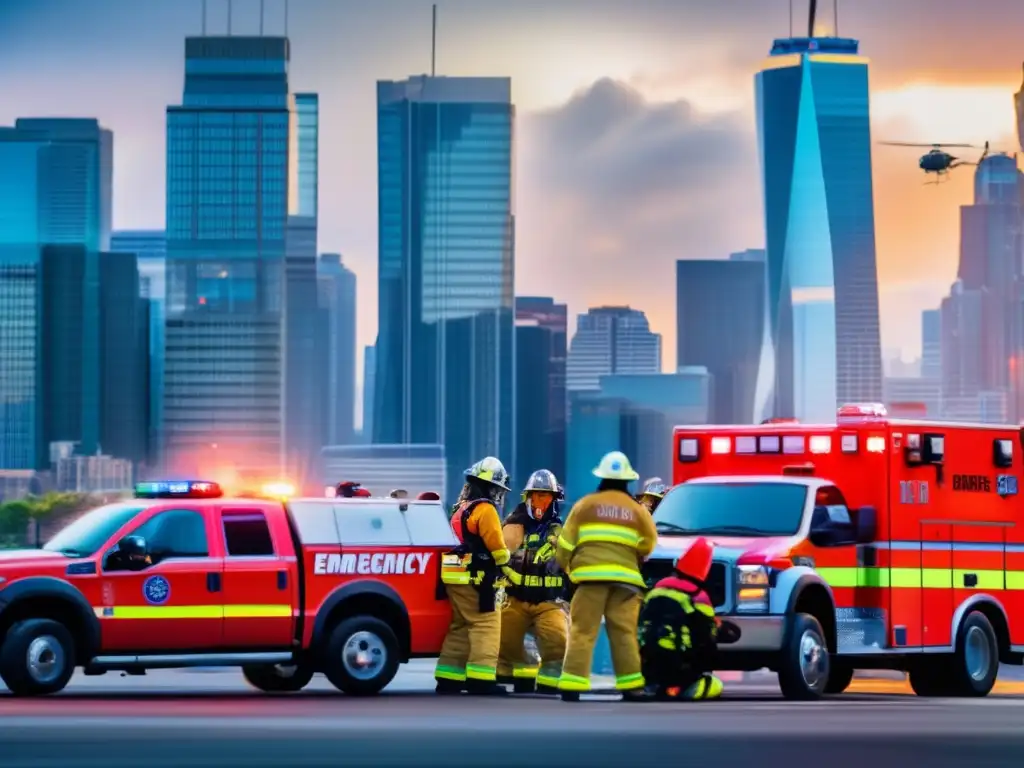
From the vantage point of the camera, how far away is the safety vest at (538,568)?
19.0 m

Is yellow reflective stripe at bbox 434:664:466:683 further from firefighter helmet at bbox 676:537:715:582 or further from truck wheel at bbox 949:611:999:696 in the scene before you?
truck wheel at bbox 949:611:999:696

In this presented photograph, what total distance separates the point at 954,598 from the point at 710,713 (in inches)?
235

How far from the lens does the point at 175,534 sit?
1844cm

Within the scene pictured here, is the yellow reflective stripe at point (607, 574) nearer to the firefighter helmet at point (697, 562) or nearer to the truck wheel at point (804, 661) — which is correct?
the firefighter helmet at point (697, 562)

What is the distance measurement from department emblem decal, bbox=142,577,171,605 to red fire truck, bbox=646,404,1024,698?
4.15m

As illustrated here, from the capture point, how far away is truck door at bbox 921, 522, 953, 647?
1980 centimetres

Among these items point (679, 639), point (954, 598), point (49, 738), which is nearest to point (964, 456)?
point (954, 598)

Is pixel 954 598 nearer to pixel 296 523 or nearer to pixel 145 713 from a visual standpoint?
pixel 296 523

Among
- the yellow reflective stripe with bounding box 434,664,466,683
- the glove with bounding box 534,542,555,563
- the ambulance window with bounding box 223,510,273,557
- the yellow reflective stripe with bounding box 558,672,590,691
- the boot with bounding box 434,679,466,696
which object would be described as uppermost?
the ambulance window with bounding box 223,510,273,557

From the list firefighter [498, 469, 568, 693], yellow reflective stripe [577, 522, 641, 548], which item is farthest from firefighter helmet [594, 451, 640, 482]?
firefighter [498, 469, 568, 693]

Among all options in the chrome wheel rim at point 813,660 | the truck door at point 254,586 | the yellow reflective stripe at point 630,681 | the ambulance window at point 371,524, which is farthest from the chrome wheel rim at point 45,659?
the chrome wheel rim at point 813,660

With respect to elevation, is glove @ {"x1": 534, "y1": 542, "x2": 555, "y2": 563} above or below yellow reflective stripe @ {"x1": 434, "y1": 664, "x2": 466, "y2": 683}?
above

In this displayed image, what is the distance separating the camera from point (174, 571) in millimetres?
18266

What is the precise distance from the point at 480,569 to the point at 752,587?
2424 millimetres
